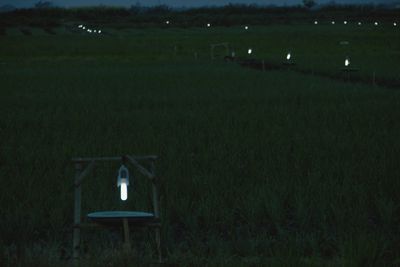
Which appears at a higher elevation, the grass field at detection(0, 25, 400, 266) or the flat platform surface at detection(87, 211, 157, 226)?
the flat platform surface at detection(87, 211, 157, 226)

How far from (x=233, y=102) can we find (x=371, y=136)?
6.55 metres

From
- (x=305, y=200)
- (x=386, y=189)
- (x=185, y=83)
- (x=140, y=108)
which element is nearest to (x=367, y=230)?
(x=305, y=200)

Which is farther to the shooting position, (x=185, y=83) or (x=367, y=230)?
(x=185, y=83)

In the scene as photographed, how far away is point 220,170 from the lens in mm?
9742

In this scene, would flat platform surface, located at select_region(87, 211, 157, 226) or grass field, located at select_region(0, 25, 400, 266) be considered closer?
flat platform surface, located at select_region(87, 211, 157, 226)

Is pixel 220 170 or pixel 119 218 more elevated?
pixel 119 218

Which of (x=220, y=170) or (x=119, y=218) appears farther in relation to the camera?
(x=220, y=170)

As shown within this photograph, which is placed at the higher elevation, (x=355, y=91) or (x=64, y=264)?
(x=64, y=264)

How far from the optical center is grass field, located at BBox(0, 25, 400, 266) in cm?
649

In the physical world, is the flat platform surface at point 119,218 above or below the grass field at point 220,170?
above

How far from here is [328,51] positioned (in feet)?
156

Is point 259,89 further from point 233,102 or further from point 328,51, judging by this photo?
point 328,51

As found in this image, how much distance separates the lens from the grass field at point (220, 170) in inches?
255

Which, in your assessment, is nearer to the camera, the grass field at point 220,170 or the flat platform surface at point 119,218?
the flat platform surface at point 119,218
